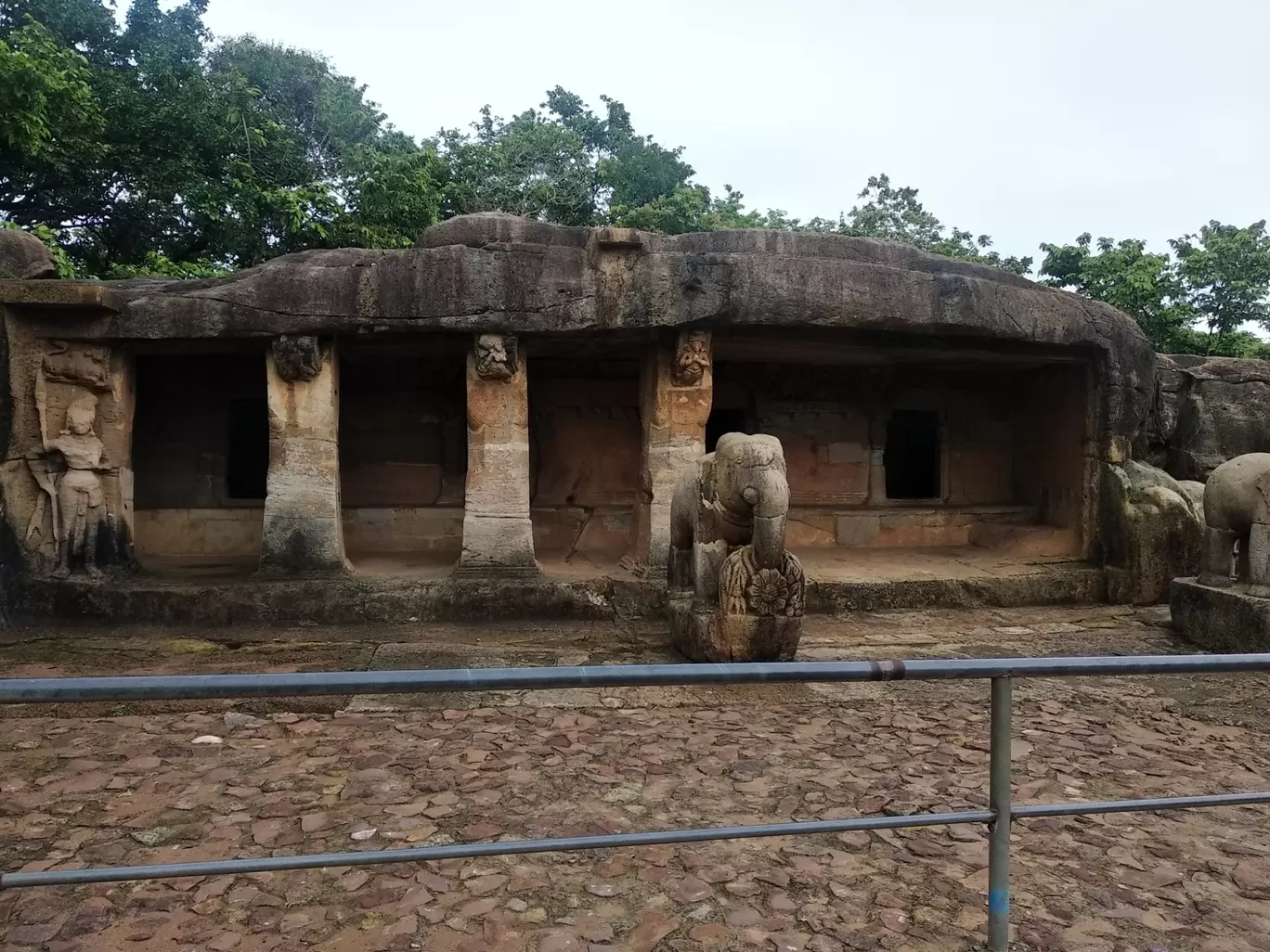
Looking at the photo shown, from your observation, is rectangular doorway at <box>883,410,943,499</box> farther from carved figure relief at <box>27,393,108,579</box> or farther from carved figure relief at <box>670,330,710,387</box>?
carved figure relief at <box>27,393,108,579</box>

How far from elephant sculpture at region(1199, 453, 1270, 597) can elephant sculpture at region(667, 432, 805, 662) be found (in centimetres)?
352

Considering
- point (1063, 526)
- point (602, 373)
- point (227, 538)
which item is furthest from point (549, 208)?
point (1063, 526)

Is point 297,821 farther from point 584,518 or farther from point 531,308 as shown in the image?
point 584,518

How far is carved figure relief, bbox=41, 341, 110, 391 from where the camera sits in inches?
255

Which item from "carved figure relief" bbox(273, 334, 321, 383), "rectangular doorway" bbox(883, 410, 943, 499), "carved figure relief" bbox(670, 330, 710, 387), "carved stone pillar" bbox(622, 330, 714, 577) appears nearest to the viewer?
"carved figure relief" bbox(273, 334, 321, 383)

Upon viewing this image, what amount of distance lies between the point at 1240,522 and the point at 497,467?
5.71m

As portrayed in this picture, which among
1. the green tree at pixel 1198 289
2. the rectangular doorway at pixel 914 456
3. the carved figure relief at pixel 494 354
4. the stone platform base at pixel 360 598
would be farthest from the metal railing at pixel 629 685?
the green tree at pixel 1198 289

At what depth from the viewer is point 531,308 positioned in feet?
21.5

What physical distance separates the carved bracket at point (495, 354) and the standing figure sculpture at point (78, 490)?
323 centimetres

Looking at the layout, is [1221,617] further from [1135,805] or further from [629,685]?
[629,685]

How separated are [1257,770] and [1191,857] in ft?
3.87

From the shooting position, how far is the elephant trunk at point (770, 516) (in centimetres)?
468

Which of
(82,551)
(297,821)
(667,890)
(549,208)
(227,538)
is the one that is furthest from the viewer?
(549,208)

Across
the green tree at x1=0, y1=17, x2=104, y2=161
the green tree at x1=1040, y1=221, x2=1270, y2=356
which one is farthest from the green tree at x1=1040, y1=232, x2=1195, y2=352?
the green tree at x1=0, y1=17, x2=104, y2=161
